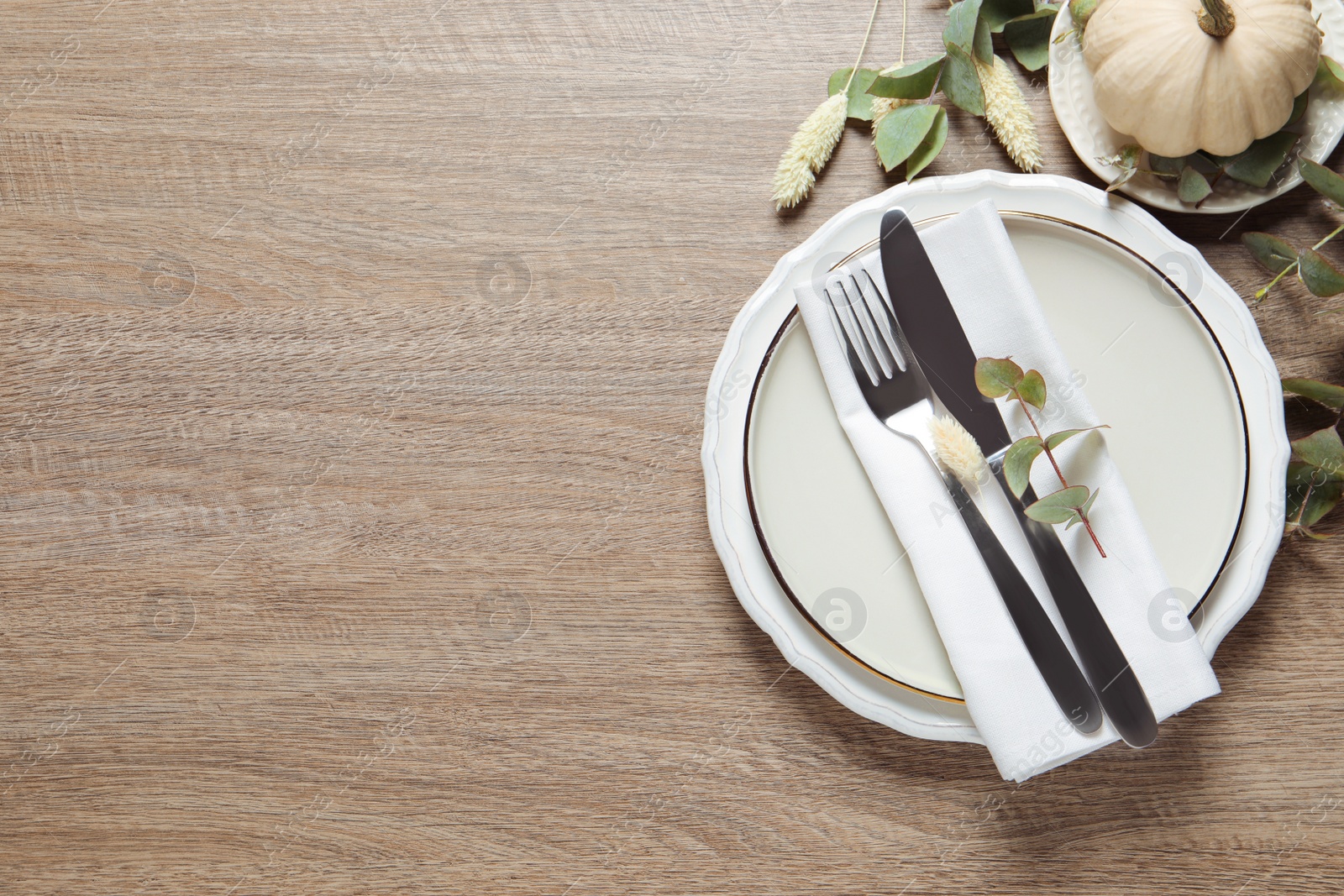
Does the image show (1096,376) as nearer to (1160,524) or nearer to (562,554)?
(1160,524)

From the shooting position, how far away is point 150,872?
29.8 inches

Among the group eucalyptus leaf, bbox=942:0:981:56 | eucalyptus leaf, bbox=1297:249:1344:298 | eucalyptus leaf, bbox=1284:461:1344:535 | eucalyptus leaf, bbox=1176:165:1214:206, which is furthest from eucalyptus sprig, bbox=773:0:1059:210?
eucalyptus leaf, bbox=1284:461:1344:535

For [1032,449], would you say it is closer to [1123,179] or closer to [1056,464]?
[1056,464]

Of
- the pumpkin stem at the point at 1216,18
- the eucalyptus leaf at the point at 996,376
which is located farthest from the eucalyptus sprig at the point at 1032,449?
the pumpkin stem at the point at 1216,18

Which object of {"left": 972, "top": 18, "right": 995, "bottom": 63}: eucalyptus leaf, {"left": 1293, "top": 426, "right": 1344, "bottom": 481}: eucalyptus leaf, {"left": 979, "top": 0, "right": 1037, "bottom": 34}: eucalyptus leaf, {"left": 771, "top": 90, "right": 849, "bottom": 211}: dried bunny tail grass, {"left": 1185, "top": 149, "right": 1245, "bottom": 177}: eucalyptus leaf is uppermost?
{"left": 979, "top": 0, "right": 1037, "bottom": 34}: eucalyptus leaf

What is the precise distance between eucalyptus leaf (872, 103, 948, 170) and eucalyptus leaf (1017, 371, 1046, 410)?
232 millimetres

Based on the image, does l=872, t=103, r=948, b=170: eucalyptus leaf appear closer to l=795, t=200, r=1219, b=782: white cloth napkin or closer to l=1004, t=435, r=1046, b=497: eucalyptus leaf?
l=795, t=200, r=1219, b=782: white cloth napkin

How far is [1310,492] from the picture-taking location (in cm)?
64

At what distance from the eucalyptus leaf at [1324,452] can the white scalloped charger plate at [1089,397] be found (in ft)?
0.16

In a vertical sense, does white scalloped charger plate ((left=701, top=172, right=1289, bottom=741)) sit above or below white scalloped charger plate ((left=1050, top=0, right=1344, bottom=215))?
below

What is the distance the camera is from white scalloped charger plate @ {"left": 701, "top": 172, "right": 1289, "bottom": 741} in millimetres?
581

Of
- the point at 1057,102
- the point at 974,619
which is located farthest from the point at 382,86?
the point at 974,619

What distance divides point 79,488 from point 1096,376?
904 mm

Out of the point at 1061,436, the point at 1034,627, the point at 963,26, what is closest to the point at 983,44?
the point at 963,26
